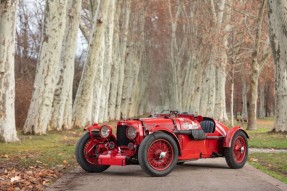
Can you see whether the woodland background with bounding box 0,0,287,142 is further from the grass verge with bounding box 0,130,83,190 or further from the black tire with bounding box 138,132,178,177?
the black tire with bounding box 138,132,178,177

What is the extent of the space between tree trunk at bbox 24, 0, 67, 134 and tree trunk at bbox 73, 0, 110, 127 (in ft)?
16.5

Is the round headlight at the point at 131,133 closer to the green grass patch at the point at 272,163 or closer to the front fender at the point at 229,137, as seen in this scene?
the front fender at the point at 229,137

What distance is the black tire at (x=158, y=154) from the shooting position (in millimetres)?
9250

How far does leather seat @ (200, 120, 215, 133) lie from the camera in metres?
11.1

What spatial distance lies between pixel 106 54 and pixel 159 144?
26083 millimetres

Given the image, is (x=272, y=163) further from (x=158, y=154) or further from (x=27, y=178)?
(x=27, y=178)

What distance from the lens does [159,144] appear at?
378 inches

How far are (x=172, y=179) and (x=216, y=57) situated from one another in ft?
83.8

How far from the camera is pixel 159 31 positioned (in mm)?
62844

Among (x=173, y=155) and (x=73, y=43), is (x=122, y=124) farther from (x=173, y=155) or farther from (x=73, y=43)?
(x=73, y=43)

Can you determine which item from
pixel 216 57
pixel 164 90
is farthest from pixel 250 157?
pixel 164 90

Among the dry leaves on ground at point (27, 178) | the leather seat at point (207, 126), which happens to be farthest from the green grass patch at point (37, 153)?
the leather seat at point (207, 126)

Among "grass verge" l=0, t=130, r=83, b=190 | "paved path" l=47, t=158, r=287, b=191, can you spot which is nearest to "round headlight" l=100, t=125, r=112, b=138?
"paved path" l=47, t=158, r=287, b=191

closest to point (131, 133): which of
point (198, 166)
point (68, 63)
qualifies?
point (198, 166)
